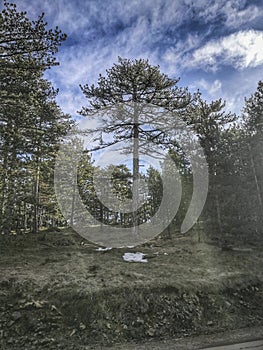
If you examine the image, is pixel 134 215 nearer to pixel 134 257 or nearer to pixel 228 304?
pixel 134 257

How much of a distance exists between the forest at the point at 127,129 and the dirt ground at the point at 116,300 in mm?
3968

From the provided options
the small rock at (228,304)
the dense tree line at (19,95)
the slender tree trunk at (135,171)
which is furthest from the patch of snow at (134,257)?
the dense tree line at (19,95)

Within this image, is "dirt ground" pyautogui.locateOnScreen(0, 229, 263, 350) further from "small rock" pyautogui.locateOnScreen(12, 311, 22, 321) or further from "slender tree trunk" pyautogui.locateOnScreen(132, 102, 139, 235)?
"slender tree trunk" pyautogui.locateOnScreen(132, 102, 139, 235)

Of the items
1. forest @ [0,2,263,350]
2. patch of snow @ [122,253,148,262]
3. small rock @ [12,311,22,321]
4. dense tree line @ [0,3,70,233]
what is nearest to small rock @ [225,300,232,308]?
forest @ [0,2,263,350]

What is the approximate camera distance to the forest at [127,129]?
934cm

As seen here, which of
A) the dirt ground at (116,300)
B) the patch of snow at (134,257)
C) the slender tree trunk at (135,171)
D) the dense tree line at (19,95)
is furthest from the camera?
the slender tree trunk at (135,171)

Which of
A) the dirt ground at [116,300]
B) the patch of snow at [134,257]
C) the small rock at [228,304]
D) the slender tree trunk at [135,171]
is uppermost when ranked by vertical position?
the slender tree trunk at [135,171]

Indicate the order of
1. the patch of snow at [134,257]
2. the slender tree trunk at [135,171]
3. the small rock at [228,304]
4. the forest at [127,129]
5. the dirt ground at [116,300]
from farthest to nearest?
the slender tree trunk at [135,171]
the patch of snow at [134,257]
the forest at [127,129]
the small rock at [228,304]
the dirt ground at [116,300]

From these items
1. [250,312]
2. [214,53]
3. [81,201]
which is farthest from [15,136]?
[81,201]

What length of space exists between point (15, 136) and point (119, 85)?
23.6 ft

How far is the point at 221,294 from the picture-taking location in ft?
24.2

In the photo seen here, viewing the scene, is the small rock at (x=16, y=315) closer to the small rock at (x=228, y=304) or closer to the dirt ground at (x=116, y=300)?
the dirt ground at (x=116, y=300)

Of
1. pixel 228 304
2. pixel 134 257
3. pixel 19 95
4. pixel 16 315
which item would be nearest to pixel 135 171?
pixel 134 257

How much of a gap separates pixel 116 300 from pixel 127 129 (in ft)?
37.8
